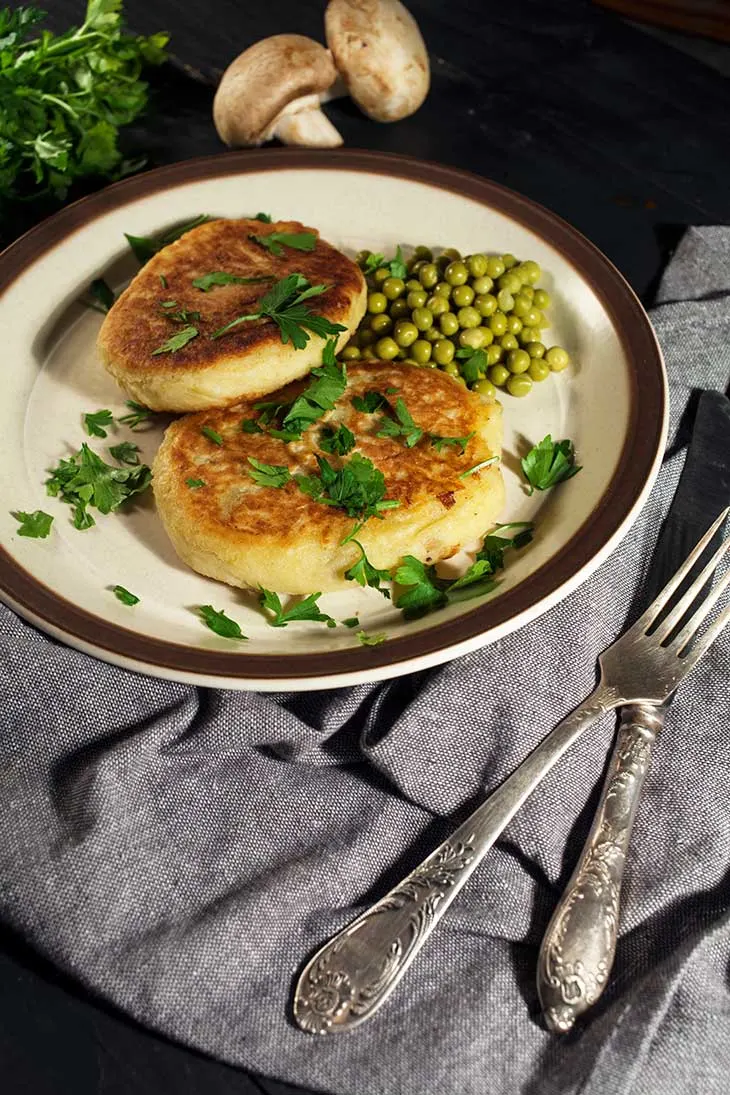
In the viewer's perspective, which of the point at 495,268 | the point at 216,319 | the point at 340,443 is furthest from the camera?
the point at 495,268

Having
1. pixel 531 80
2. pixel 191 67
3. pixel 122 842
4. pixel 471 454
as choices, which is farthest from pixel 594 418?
pixel 191 67

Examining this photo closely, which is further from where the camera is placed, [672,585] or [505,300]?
[505,300]

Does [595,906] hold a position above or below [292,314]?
below

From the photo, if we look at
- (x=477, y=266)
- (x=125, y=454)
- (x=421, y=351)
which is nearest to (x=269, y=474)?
(x=125, y=454)

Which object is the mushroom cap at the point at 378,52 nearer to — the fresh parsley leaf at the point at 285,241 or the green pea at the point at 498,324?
the fresh parsley leaf at the point at 285,241

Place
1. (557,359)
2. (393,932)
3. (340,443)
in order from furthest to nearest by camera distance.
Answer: (557,359) < (340,443) < (393,932)

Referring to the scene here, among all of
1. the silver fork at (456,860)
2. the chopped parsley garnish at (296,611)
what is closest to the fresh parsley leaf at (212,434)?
the chopped parsley garnish at (296,611)

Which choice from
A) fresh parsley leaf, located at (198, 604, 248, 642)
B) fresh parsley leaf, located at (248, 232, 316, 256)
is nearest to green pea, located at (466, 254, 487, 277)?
fresh parsley leaf, located at (248, 232, 316, 256)

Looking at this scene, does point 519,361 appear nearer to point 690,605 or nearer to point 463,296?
point 463,296
